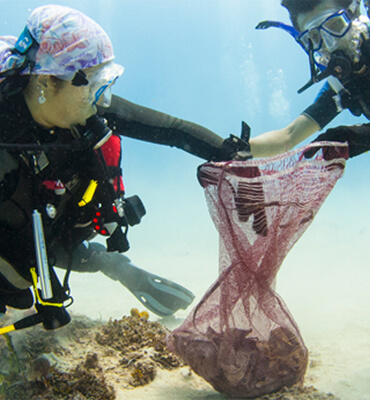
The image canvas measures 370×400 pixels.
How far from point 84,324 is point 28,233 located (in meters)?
1.94

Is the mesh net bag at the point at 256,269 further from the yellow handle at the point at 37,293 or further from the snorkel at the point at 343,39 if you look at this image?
the snorkel at the point at 343,39

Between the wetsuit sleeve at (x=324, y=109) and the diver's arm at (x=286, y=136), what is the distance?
87 mm

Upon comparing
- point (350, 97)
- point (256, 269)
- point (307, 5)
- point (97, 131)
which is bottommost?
point (256, 269)

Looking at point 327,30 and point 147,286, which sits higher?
point 327,30

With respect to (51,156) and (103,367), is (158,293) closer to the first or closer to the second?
(103,367)

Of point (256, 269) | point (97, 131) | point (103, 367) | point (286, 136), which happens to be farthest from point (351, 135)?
point (103, 367)

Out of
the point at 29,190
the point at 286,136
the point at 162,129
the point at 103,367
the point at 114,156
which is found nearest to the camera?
the point at 29,190

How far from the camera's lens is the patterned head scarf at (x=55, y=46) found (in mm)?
2402

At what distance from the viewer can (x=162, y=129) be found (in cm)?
331

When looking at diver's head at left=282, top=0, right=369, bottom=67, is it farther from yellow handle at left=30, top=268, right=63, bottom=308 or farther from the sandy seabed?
yellow handle at left=30, top=268, right=63, bottom=308

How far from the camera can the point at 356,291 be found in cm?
650

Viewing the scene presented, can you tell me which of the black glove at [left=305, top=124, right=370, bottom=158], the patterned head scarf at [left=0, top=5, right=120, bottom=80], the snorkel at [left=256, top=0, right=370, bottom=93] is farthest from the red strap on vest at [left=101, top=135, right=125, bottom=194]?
the snorkel at [left=256, top=0, right=370, bottom=93]

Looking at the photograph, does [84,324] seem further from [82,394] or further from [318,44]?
[318,44]

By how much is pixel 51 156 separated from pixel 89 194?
1.55 feet
